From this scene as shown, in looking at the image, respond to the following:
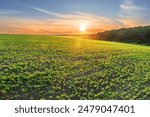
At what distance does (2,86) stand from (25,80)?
6.43ft

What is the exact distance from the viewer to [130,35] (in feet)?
287

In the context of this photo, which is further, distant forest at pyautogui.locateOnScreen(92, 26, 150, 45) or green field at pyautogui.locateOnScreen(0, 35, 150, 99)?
distant forest at pyautogui.locateOnScreen(92, 26, 150, 45)

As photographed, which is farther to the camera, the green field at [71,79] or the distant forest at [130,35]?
the distant forest at [130,35]

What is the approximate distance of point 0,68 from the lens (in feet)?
74.6

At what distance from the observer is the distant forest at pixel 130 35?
8134cm

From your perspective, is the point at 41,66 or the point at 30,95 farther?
the point at 41,66

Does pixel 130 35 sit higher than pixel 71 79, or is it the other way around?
pixel 130 35

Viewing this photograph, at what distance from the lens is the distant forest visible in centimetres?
8134

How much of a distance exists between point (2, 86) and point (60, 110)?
18.2 ft

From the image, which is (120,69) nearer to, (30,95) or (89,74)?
(89,74)

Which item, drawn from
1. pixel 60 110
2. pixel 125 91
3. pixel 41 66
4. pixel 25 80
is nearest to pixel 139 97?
pixel 125 91

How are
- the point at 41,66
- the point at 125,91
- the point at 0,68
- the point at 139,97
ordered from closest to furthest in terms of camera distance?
the point at 139,97 < the point at 125,91 < the point at 0,68 < the point at 41,66

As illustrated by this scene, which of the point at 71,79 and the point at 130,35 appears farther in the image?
the point at 130,35

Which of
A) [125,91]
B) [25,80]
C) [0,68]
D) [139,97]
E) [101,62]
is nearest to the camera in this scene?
[139,97]
